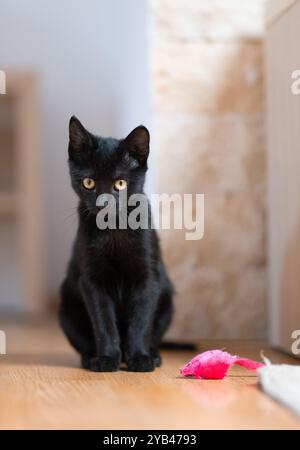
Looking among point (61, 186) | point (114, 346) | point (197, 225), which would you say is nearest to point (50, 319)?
point (61, 186)

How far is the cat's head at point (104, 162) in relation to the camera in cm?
149

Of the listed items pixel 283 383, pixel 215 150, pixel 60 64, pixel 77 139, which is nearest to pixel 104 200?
pixel 77 139

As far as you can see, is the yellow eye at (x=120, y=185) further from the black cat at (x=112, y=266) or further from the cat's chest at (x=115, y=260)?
the cat's chest at (x=115, y=260)

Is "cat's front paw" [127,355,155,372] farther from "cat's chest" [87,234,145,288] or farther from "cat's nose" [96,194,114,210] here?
"cat's nose" [96,194,114,210]

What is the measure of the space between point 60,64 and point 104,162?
2955 millimetres

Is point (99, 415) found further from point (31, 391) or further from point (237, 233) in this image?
point (237, 233)

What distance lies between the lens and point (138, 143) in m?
1.51

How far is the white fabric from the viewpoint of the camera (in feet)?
3.80

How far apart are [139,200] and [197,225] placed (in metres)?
0.75

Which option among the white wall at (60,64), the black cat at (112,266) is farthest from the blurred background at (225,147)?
the white wall at (60,64)

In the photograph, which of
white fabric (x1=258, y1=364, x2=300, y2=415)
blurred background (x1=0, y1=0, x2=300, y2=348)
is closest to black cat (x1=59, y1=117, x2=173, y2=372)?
white fabric (x1=258, y1=364, x2=300, y2=415)

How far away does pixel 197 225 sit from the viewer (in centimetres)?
227

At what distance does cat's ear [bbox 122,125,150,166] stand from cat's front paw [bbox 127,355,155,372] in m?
0.44

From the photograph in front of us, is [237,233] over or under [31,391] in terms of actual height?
over
